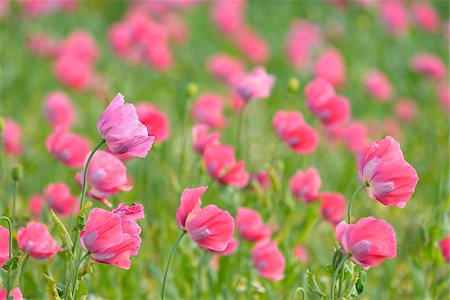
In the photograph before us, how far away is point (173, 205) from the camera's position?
12.8ft

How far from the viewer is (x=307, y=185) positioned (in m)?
2.57

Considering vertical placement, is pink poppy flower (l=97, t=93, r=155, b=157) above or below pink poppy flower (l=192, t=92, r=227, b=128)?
above

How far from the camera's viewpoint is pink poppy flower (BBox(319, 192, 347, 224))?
8.35 ft

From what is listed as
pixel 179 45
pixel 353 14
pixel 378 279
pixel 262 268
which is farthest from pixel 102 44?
pixel 262 268

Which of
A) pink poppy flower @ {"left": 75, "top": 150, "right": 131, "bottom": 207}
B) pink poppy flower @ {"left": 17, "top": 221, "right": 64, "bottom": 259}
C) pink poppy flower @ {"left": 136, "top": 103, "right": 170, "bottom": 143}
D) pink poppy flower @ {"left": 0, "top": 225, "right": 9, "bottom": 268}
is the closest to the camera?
pink poppy flower @ {"left": 0, "top": 225, "right": 9, "bottom": 268}

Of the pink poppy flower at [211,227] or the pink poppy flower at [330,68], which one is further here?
the pink poppy flower at [330,68]

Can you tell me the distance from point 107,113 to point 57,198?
857mm

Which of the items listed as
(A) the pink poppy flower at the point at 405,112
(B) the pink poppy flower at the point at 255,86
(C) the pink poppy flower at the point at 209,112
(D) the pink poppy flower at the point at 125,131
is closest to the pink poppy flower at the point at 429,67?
(A) the pink poppy flower at the point at 405,112

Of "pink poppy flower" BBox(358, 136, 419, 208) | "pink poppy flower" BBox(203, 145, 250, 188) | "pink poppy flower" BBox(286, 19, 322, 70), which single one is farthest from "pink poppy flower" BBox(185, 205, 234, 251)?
"pink poppy flower" BBox(286, 19, 322, 70)

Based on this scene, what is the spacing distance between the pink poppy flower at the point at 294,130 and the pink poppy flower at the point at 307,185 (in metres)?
0.08

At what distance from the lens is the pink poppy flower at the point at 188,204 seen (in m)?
1.74

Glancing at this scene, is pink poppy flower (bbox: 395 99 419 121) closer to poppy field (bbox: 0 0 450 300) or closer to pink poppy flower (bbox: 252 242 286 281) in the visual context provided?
poppy field (bbox: 0 0 450 300)

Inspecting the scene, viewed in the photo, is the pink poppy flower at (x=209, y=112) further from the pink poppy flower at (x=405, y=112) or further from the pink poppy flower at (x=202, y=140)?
the pink poppy flower at (x=405, y=112)

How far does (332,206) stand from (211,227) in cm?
89
